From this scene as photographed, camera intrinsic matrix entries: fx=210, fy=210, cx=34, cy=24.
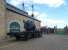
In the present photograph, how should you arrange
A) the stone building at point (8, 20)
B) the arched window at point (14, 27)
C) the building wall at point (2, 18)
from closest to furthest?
the building wall at point (2, 18)
the stone building at point (8, 20)
the arched window at point (14, 27)

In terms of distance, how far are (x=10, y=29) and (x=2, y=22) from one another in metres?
4.01

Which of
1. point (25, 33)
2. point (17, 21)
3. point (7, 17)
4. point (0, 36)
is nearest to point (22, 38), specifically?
point (25, 33)

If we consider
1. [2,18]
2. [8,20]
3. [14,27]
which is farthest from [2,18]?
[14,27]

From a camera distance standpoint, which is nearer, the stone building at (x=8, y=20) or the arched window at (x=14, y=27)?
the stone building at (x=8, y=20)

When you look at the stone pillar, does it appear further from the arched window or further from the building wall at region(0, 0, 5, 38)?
the arched window

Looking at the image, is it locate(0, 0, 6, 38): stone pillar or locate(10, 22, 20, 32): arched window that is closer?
locate(0, 0, 6, 38): stone pillar

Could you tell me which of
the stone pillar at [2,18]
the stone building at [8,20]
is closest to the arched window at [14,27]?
the stone building at [8,20]

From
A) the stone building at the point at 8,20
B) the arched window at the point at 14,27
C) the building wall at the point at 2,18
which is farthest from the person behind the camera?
the arched window at the point at 14,27

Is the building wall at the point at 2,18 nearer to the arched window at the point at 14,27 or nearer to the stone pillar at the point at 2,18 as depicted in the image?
the stone pillar at the point at 2,18

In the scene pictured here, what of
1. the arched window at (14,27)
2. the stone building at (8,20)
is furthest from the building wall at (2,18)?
the arched window at (14,27)

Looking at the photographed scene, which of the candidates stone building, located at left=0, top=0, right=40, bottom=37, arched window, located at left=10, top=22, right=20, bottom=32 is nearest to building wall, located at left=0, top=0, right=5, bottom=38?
stone building, located at left=0, top=0, right=40, bottom=37

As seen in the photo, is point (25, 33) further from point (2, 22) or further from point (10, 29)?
point (10, 29)

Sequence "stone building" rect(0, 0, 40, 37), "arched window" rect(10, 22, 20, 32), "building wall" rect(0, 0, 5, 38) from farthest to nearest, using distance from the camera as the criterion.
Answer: "arched window" rect(10, 22, 20, 32), "stone building" rect(0, 0, 40, 37), "building wall" rect(0, 0, 5, 38)

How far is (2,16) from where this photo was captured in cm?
3225
